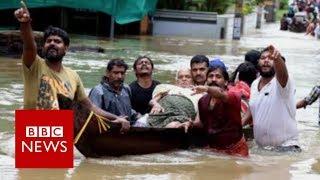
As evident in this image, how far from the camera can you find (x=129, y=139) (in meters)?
7.55

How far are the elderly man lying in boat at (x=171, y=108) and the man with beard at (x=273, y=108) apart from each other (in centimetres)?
70

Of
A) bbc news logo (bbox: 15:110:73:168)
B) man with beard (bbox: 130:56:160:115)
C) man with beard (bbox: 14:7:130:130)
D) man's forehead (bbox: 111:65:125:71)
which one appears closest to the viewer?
bbc news logo (bbox: 15:110:73:168)

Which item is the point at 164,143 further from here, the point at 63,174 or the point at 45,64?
the point at 45,64

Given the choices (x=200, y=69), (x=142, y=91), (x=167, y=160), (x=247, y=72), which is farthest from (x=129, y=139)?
(x=247, y=72)

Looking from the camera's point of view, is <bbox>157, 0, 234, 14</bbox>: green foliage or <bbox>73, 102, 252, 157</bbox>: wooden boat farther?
<bbox>157, 0, 234, 14</bbox>: green foliage

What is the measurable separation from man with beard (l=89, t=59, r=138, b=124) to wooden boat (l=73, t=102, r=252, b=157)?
290mm

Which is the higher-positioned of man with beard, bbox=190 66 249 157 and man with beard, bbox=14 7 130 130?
man with beard, bbox=14 7 130 130

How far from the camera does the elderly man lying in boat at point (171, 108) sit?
26.5 feet

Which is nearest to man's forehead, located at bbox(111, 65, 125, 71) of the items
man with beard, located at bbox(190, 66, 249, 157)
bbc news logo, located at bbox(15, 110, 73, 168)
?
man with beard, located at bbox(190, 66, 249, 157)

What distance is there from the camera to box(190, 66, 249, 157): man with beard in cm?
736

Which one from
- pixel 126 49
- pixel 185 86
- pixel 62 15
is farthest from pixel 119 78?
pixel 62 15

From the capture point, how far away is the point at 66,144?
18.4 ft

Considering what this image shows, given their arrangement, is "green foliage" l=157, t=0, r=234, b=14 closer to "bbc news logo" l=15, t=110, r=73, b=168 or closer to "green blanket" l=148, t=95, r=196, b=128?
"green blanket" l=148, t=95, r=196, b=128

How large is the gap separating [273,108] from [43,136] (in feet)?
9.96
